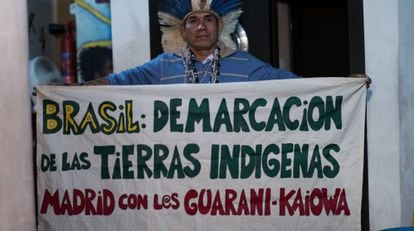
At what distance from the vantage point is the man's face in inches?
211

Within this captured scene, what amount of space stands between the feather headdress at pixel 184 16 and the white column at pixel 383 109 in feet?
3.37

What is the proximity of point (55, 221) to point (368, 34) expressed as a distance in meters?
2.66

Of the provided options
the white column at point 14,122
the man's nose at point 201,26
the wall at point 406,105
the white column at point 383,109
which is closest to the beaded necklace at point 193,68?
the man's nose at point 201,26

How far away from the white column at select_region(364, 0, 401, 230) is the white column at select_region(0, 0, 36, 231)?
107 inches

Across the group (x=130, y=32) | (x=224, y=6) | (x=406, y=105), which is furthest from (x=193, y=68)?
(x=406, y=105)

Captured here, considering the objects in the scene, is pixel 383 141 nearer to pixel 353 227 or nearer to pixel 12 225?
pixel 353 227

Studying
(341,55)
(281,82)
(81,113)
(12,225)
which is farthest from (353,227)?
(341,55)

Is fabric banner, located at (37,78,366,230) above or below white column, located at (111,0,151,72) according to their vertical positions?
below

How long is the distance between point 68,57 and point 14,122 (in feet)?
11.3

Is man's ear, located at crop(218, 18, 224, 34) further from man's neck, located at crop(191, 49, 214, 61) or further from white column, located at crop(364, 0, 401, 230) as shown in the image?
white column, located at crop(364, 0, 401, 230)

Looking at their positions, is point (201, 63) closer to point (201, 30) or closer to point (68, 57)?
point (201, 30)

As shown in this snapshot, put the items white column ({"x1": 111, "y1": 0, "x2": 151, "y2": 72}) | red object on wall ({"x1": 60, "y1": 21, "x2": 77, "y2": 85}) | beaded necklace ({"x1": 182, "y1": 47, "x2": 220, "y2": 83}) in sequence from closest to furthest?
beaded necklace ({"x1": 182, "y1": 47, "x2": 220, "y2": 83}), white column ({"x1": 111, "y1": 0, "x2": 151, "y2": 72}), red object on wall ({"x1": 60, "y1": 21, "x2": 77, "y2": 85})

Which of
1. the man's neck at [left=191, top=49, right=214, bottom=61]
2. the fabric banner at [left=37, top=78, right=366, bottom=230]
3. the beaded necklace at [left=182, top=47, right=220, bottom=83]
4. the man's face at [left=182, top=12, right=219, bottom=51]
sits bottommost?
the fabric banner at [left=37, top=78, right=366, bottom=230]

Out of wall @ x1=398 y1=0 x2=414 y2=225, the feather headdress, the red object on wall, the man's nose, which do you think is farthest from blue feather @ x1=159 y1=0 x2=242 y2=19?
the red object on wall
